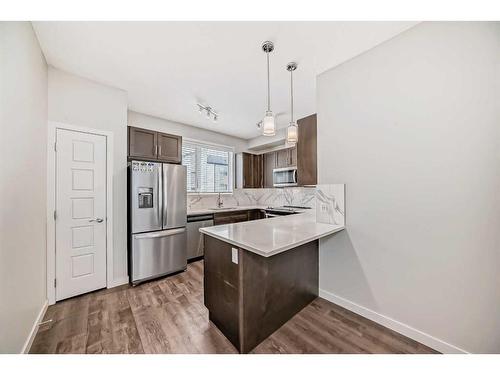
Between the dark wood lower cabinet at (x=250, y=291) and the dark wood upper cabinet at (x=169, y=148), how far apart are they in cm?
193

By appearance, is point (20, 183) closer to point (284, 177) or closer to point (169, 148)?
point (169, 148)

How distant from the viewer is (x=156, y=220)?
2.74 m

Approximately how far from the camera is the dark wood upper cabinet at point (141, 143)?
2.83m

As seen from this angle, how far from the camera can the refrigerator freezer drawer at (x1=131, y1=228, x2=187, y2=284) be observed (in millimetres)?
2555

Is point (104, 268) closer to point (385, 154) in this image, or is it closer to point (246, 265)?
point (246, 265)

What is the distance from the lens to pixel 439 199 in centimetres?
146

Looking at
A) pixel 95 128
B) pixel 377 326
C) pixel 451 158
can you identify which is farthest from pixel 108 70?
pixel 377 326

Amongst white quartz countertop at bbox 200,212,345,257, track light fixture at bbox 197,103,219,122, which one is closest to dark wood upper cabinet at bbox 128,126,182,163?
track light fixture at bbox 197,103,219,122

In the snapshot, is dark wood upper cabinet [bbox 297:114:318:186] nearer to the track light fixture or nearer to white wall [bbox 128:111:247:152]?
the track light fixture

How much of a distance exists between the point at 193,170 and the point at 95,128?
6.42ft

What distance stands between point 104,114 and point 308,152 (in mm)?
2698

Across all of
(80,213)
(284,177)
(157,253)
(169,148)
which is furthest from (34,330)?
(284,177)

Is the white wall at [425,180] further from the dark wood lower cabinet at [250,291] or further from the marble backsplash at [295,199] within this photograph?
the dark wood lower cabinet at [250,291]

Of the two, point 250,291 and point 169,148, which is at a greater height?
point 169,148
